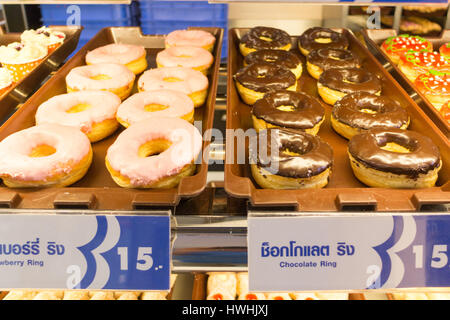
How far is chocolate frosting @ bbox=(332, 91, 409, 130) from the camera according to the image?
1.66 m

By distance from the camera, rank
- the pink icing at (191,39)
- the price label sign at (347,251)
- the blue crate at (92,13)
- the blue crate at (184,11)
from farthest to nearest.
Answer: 1. the blue crate at (184,11)
2. the blue crate at (92,13)
3. the pink icing at (191,39)
4. the price label sign at (347,251)

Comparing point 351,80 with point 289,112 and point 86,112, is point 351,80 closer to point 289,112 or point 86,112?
point 289,112

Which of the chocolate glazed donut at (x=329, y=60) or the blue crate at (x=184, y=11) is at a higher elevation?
the blue crate at (x=184, y=11)

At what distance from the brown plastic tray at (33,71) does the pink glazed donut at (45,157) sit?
0.48 metres

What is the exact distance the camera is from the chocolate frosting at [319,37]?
98.2 inches

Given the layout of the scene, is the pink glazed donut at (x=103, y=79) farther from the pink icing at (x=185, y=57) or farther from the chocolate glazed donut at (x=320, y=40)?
the chocolate glazed donut at (x=320, y=40)

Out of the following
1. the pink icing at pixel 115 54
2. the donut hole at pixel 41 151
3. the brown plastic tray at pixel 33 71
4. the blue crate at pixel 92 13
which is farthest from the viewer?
the blue crate at pixel 92 13

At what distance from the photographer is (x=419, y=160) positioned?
4.24ft

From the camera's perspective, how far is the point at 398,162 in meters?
1.29

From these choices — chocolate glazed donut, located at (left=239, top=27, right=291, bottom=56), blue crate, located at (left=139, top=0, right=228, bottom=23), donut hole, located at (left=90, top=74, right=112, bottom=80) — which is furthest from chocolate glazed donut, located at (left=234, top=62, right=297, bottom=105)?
blue crate, located at (left=139, top=0, right=228, bottom=23)

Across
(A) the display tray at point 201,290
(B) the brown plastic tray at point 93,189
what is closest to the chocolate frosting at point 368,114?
(B) the brown plastic tray at point 93,189
